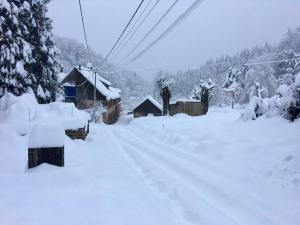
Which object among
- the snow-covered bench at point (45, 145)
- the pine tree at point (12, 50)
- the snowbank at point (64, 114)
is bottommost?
the snow-covered bench at point (45, 145)

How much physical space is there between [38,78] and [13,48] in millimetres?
6498

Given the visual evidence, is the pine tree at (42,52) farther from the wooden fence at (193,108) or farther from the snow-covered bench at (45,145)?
the wooden fence at (193,108)

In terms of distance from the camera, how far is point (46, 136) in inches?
293

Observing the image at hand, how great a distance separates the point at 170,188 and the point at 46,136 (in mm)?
3027

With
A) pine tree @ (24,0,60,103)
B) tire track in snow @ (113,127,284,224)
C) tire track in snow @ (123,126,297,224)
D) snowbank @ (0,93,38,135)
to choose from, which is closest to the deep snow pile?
snowbank @ (0,93,38,135)

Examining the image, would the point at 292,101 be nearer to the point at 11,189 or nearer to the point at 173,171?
the point at 173,171

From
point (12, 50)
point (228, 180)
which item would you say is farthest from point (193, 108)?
point (228, 180)

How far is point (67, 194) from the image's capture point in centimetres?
587

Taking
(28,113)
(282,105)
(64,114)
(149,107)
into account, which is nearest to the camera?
(282,105)

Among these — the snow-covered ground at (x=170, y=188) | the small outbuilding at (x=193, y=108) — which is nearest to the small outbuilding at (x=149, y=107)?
the small outbuilding at (x=193, y=108)

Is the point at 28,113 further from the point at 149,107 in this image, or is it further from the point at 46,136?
the point at 149,107

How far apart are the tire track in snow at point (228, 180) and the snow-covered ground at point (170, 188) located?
0.7 inches

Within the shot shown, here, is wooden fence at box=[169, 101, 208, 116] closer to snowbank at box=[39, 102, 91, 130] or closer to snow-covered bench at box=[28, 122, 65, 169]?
snowbank at box=[39, 102, 91, 130]

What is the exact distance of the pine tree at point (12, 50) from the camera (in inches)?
641
